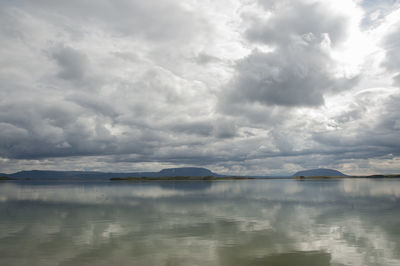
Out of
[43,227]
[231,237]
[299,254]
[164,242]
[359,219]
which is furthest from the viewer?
[359,219]

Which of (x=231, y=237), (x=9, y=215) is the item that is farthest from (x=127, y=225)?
(x=9, y=215)

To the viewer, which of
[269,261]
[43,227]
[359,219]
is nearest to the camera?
[269,261]

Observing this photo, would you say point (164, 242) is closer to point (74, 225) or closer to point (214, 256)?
point (214, 256)

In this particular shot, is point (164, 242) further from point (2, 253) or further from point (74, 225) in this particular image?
point (74, 225)

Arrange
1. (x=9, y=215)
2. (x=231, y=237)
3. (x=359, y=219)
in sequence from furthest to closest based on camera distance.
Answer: (x=9, y=215) → (x=359, y=219) → (x=231, y=237)

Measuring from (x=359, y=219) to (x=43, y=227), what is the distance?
A: 47.9m

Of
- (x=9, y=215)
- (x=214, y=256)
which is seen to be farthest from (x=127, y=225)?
(x=9, y=215)

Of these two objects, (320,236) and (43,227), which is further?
(43,227)

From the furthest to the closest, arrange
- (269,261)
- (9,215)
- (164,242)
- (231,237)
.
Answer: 1. (9,215)
2. (231,237)
3. (164,242)
4. (269,261)

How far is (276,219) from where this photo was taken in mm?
43844

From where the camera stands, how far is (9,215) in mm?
49562

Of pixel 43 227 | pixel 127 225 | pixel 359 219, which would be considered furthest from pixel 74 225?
pixel 359 219

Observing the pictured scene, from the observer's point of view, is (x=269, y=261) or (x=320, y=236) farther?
(x=320, y=236)

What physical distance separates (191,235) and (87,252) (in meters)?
11.7
